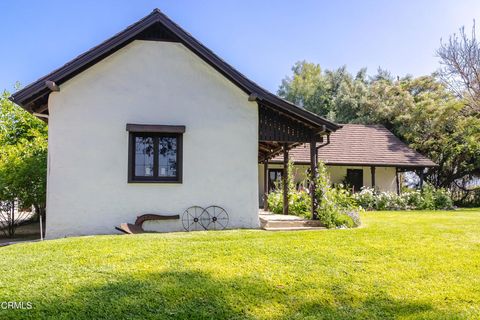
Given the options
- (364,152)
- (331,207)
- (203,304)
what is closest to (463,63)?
(331,207)

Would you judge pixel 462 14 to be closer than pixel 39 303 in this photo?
No

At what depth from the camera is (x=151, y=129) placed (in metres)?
9.30

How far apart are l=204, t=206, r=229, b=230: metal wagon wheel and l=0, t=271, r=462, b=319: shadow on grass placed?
485 centimetres

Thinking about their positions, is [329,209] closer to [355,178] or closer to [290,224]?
[290,224]

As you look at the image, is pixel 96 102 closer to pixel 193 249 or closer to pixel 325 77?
pixel 193 249

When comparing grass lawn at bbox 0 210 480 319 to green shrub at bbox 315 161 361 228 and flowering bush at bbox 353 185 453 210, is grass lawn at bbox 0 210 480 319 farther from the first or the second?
flowering bush at bbox 353 185 453 210

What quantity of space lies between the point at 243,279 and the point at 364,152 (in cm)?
1889

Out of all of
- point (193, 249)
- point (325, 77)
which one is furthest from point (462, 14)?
point (325, 77)

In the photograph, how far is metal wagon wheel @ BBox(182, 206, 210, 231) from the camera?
31.4 feet

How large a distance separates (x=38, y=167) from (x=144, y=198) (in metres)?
4.34

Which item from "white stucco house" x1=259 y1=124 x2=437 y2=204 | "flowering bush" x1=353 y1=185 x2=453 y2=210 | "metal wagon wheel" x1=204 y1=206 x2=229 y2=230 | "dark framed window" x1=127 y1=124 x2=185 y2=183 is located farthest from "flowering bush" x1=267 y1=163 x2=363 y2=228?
"white stucco house" x1=259 y1=124 x2=437 y2=204

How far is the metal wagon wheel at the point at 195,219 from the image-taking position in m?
9.59

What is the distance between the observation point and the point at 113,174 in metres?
9.21

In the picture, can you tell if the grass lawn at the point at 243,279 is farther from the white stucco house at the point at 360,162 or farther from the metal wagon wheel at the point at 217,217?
the white stucco house at the point at 360,162
